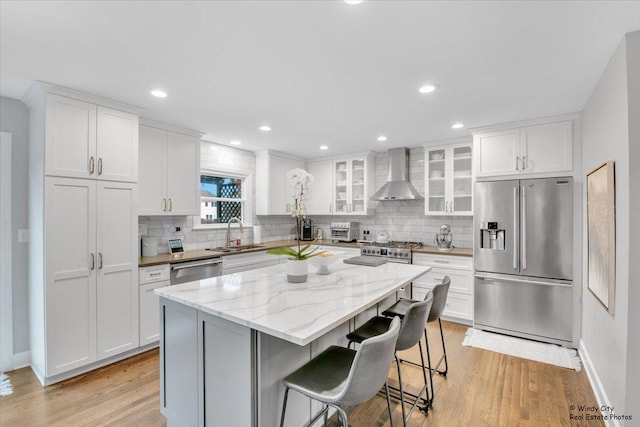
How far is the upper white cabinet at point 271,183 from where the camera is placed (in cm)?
510

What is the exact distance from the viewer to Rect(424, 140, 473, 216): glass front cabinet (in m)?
4.26

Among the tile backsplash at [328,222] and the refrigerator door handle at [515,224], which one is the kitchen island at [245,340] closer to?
the refrigerator door handle at [515,224]

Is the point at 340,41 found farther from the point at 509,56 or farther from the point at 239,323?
the point at 239,323

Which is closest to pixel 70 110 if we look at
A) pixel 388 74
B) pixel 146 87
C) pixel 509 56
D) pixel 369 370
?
pixel 146 87

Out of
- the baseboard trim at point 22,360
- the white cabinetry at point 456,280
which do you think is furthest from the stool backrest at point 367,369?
the baseboard trim at point 22,360

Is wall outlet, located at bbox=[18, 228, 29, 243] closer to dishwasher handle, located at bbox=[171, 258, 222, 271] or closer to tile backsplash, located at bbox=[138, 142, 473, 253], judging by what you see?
tile backsplash, located at bbox=[138, 142, 473, 253]

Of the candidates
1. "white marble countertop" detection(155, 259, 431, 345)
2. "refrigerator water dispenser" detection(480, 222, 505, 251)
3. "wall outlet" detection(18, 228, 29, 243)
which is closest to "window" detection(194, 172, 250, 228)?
"wall outlet" detection(18, 228, 29, 243)

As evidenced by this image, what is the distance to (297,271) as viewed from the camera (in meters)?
2.18

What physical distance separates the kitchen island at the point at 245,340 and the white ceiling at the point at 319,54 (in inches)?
63.0

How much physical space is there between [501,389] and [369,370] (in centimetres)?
191

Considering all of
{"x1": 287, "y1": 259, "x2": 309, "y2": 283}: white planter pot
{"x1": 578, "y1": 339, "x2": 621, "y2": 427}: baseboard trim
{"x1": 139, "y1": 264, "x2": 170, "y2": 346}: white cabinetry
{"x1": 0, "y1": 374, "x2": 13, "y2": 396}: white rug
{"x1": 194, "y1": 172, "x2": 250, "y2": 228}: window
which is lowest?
{"x1": 0, "y1": 374, "x2": 13, "y2": 396}: white rug

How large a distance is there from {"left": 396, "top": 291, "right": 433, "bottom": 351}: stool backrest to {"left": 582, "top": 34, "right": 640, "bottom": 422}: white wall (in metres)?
1.20

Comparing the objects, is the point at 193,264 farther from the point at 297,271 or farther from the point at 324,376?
the point at 324,376

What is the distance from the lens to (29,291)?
2.86 metres
